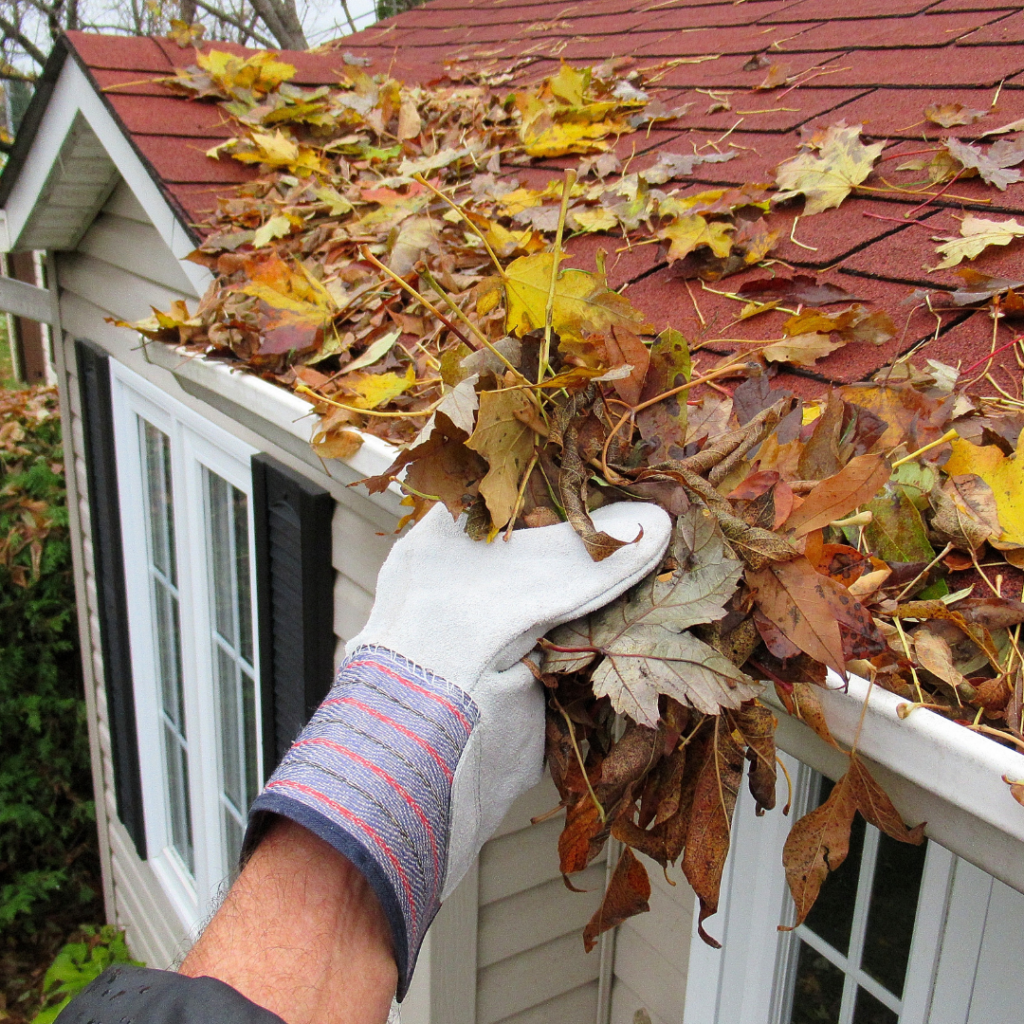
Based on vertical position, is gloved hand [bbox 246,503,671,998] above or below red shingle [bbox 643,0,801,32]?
below

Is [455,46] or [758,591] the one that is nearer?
[758,591]

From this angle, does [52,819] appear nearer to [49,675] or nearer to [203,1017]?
[49,675]

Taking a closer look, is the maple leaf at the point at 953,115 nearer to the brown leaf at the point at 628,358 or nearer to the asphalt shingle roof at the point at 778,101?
the asphalt shingle roof at the point at 778,101

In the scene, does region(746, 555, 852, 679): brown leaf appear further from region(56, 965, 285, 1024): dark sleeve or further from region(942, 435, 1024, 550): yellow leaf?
region(56, 965, 285, 1024): dark sleeve

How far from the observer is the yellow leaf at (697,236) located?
173 cm

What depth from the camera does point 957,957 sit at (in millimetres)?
1430

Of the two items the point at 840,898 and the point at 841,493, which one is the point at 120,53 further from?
the point at 840,898

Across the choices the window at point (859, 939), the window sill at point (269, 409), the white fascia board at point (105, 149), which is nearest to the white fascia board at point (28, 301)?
the white fascia board at point (105, 149)

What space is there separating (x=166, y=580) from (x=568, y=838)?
3465mm

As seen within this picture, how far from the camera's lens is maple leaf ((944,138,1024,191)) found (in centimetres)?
168

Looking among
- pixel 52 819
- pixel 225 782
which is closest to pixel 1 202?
pixel 225 782

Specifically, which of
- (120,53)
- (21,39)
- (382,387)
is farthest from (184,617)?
(21,39)

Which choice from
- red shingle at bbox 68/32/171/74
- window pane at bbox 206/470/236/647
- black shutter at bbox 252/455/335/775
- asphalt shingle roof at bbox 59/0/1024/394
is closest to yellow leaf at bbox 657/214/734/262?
asphalt shingle roof at bbox 59/0/1024/394

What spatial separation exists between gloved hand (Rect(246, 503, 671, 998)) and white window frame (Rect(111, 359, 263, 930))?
1.94 metres
